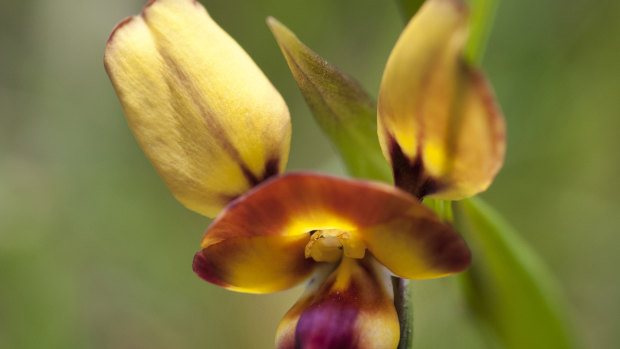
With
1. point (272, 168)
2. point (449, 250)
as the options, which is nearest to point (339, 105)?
point (272, 168)

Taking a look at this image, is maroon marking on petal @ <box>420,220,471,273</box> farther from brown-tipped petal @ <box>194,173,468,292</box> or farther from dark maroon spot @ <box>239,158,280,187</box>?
dark maroon spot @ <box>239,158,280,187</box>

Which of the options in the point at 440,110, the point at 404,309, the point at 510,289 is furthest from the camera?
the point at 510,289

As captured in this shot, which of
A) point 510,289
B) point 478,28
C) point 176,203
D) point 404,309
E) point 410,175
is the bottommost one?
point 176,203

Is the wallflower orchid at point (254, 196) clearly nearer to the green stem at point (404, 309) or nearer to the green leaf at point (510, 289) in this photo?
the green stem at point (404, 309)

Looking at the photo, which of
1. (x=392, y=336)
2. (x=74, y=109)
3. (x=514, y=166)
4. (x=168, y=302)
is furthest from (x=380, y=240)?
(x=74, y=109)

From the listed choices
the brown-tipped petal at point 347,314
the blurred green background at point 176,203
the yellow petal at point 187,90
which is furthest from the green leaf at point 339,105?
the blurred green background at point 176,203

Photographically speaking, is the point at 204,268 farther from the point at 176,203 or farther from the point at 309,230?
the point at 176,203
